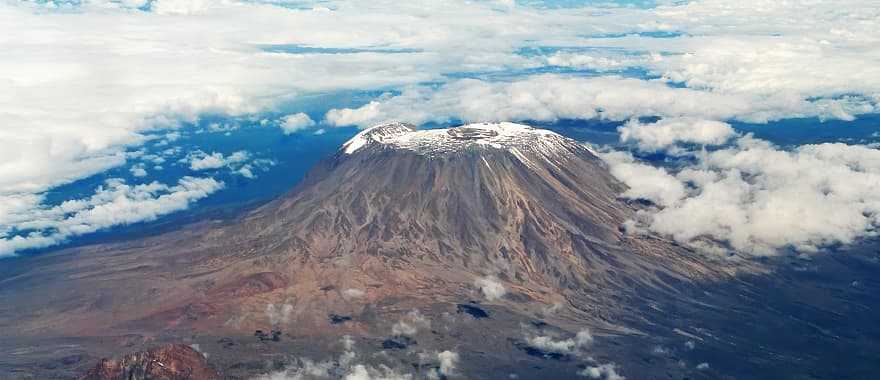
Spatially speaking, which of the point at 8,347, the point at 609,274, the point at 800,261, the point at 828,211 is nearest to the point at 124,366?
the point at 8,347

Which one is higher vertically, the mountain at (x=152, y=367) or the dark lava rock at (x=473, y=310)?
the mountain at (x=152, y=367)

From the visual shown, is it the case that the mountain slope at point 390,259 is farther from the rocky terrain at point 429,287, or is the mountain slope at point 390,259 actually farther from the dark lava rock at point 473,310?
the dark lava rock at point 473,310

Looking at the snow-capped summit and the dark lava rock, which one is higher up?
the snow-capped summit

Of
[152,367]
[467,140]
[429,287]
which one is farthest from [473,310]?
[467,140]

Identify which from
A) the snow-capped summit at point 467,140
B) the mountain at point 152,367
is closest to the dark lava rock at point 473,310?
the mountain at point 152,367

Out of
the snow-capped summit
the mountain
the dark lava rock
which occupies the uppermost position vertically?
the snow-capped summit

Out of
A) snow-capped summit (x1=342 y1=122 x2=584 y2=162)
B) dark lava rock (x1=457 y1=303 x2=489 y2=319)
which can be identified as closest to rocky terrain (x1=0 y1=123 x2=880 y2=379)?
dark lava rock (x1=457 y1=303 x2=489 y2=319)

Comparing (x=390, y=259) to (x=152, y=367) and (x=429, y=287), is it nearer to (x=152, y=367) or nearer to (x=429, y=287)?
(x=429, y=287)

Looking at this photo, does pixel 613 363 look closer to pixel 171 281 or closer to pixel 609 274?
pixel 609 274

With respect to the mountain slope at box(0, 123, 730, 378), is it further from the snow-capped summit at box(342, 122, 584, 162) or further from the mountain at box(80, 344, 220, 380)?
the mountain at box(80, 344, 220, 380)
